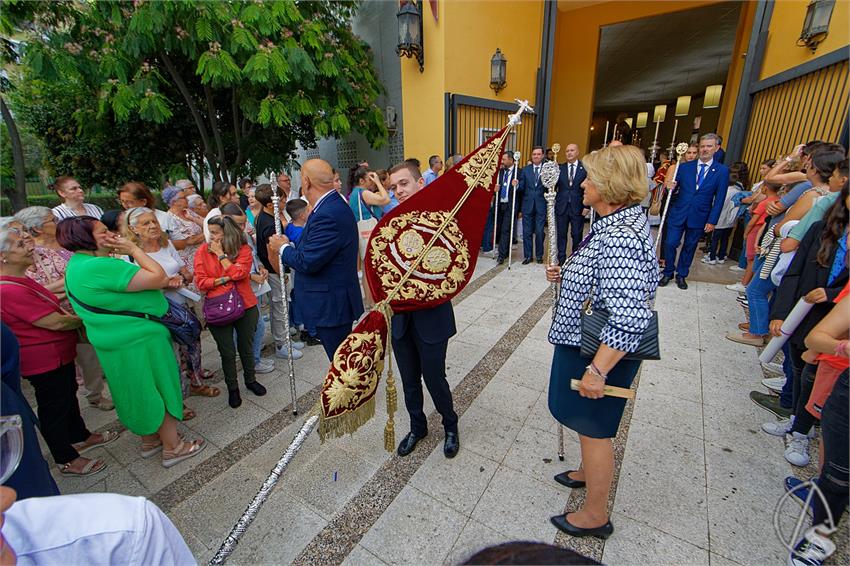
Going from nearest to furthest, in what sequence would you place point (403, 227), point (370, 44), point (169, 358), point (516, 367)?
point (403, 227), point (169, 358), point (516, 367), point (370, 44)

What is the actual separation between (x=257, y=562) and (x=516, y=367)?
259cm

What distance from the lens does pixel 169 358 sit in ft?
8.32

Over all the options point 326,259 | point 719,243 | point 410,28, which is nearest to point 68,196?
point 326,259

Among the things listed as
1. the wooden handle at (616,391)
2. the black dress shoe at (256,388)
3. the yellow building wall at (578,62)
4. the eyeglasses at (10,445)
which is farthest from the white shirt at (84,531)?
the yellow building wall at (578,62)

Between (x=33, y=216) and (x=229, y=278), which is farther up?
(x=33, y=216)

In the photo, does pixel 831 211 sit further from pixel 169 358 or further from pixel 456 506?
pixel 169 358

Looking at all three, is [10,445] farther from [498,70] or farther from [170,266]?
[498,70]

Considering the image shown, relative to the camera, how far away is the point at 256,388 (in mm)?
3400

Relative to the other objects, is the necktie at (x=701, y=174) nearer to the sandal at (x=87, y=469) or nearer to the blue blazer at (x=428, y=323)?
the blue blazer at (x=428, y=323)

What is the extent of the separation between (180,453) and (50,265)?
1941 millimetres

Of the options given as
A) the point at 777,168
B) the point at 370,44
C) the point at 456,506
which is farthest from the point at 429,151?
the point at 456,506

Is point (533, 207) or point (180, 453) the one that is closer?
point (180, 453)

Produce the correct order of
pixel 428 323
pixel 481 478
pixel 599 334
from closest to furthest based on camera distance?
pixel 599 334
pixel 428 323
pixel 481 478

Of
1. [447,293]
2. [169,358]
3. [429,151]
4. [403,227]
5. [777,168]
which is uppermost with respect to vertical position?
[429,151]
